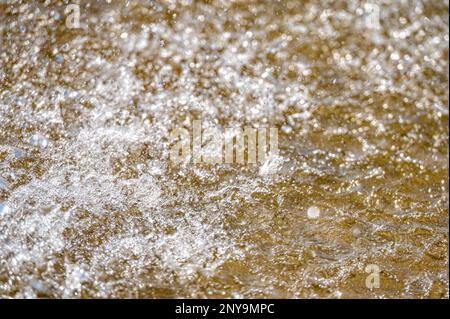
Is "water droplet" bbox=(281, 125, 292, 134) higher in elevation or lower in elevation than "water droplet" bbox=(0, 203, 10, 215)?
higher

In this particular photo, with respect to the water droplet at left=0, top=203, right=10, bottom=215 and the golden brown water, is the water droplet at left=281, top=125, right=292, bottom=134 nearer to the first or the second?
the golden brown water

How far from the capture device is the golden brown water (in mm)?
1629

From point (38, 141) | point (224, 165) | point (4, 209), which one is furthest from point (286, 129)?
point (4, 209)

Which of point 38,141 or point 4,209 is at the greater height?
point 38,141

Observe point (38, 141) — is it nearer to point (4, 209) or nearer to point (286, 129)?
point (4, 209)

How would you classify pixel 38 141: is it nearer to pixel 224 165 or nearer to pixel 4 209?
pixel 4 209

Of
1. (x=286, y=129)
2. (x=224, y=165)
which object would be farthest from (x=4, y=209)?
(x=286, y=129)

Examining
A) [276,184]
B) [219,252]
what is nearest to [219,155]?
[276,184]

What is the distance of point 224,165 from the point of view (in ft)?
5.75

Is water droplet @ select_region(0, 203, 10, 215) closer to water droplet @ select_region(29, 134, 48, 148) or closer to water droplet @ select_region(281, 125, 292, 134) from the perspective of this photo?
water droplet @ select_region(29, 134, 48, 148)

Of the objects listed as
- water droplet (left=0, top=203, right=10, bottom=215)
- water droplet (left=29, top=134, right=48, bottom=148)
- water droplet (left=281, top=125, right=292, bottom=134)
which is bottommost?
water droplet (left=0, top=203, right=10, bottom=215)

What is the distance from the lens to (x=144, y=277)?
1.62 m

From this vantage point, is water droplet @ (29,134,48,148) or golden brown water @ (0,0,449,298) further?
water droplet @ (29,134,48,148)

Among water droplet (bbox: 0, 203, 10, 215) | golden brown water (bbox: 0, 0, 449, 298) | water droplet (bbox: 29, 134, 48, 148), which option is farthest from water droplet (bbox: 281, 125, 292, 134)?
water droplet (bbox: 0, 203, 10, 215)
